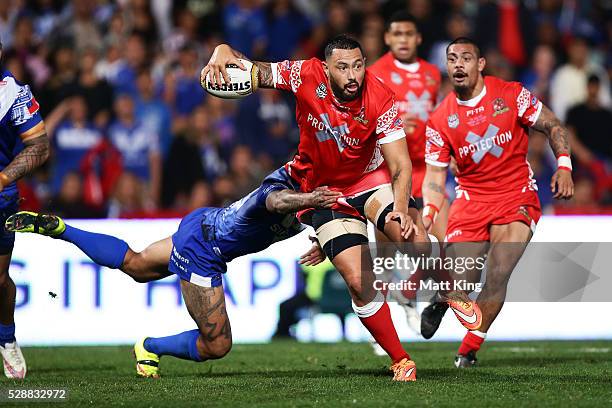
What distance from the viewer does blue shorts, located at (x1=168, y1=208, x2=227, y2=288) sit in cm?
949

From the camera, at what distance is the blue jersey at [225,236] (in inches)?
370

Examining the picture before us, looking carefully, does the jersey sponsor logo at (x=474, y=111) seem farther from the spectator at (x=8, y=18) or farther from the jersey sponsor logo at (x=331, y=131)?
the spectator at (x=8, y=18)

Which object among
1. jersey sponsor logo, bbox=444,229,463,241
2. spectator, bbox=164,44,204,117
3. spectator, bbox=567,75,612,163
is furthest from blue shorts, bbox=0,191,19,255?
spectator, bbox=567,75,612,163

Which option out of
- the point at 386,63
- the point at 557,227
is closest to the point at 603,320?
the point at 557,227

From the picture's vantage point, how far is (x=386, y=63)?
474 inches

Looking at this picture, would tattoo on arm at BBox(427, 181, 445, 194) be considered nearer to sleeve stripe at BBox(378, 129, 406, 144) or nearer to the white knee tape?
sleeve stripe at BBox(378, 129, 406, 144)

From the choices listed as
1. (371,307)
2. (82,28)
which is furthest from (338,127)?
(82,28)

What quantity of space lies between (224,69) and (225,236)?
4.73 ft

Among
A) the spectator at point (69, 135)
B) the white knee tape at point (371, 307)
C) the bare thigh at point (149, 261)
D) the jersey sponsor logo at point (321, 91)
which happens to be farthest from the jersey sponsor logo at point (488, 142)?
the spectator at point (69, 135)

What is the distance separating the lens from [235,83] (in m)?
8.89

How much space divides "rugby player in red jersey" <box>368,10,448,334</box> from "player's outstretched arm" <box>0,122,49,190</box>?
Result: 3691mm

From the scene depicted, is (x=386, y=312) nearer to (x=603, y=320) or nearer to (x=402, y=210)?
(x=402, y=210)

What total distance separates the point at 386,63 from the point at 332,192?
3.91 m

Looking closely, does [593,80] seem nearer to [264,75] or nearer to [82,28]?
[82,28]
